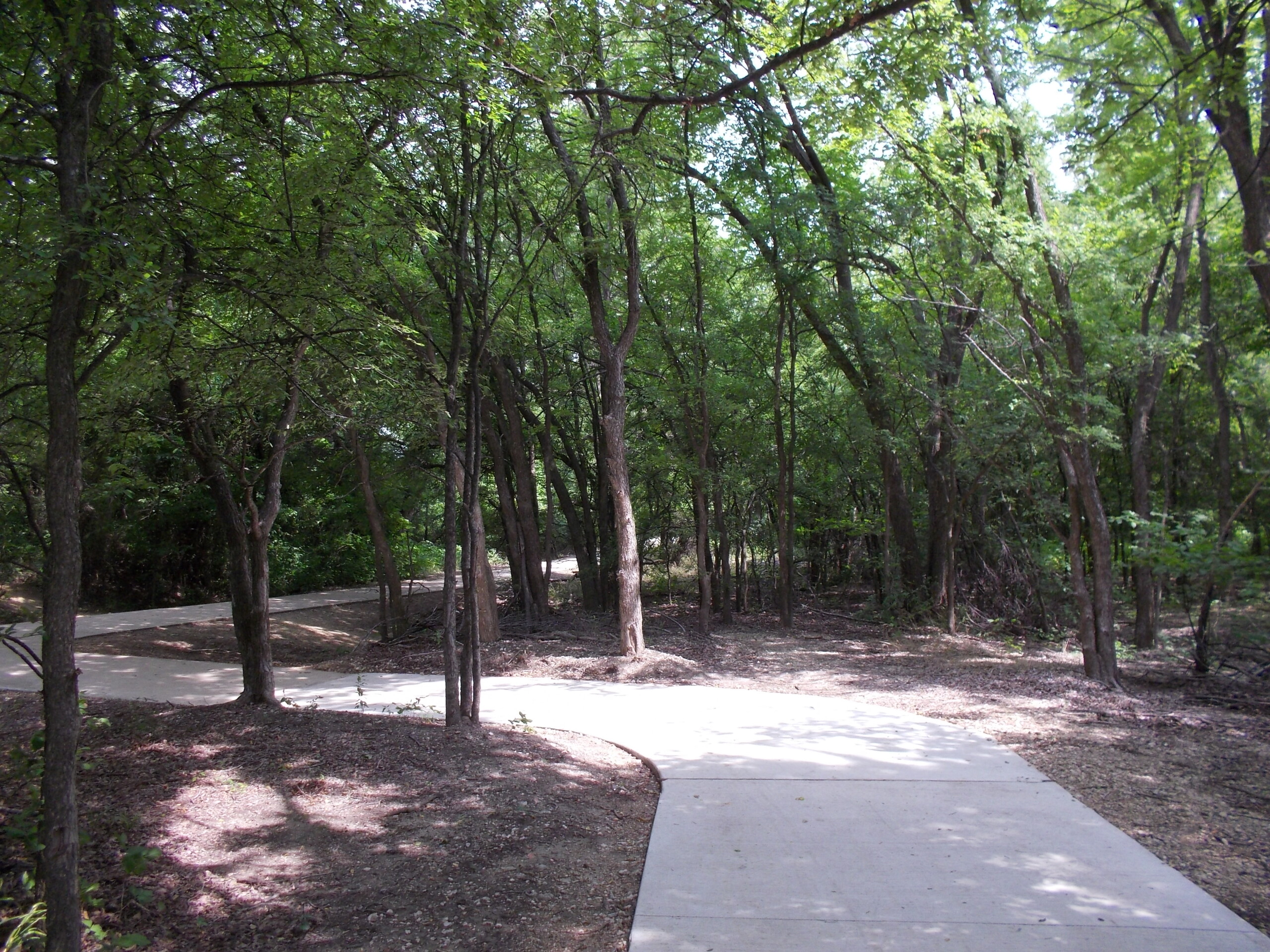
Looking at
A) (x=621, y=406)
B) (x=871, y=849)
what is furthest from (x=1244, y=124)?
(x=621, y=406)

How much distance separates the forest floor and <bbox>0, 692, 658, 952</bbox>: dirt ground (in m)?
2.90

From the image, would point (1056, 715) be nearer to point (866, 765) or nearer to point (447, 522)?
point (866, 765)

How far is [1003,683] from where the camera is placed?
8.86 metres

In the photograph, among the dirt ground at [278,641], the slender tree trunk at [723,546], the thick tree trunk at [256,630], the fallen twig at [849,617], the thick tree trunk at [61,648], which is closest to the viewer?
the thick tree trunk at [61,648]

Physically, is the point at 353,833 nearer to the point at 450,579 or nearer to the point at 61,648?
the point at 450,579

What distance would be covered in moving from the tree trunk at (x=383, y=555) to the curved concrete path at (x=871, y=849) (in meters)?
4.63

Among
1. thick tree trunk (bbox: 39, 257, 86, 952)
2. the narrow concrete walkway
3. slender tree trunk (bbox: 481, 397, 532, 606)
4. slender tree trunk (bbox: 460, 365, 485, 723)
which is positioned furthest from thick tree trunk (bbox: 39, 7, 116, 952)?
slender tree trunk (bbox: 481, 397, 532, 606)

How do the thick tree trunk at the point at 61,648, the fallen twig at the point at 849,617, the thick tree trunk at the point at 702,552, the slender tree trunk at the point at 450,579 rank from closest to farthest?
the thick tree trunk at the point at 61,648 → the slender tree trunk at the point at 450,579 → the thick tree trunk at the point at 702,552 → the fallen twig at the point at 849,617

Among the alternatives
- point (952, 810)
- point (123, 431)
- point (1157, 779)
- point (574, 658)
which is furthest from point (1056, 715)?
point (123, 431)

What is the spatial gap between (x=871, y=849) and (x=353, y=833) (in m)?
2.65

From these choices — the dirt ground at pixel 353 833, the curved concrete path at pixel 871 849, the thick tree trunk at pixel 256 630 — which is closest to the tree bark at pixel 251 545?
the thick tree trunk at pixel 256 630

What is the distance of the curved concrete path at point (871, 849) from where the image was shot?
346 cm

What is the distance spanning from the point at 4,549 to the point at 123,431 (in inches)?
113

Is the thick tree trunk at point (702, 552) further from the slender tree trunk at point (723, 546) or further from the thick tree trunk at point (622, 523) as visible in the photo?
the thick tree trunk at point (622, 523)
